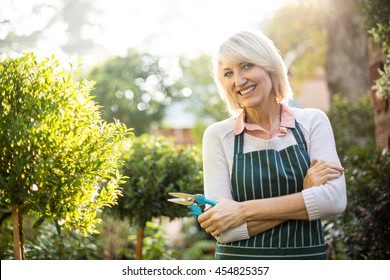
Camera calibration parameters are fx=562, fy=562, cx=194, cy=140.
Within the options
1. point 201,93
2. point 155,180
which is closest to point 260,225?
point 155,180

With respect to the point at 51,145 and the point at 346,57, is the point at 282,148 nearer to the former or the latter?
the point at 51,145

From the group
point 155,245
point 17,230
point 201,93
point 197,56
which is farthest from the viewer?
point 201,93

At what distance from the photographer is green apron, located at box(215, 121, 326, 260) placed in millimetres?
1938

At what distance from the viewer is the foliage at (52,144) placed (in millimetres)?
2289

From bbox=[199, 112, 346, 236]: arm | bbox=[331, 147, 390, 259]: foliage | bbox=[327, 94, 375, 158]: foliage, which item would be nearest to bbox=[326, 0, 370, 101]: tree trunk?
bbox=[327, 94, 375, 158]: foliage

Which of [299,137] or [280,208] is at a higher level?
[299,137]

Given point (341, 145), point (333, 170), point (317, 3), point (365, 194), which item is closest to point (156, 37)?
point (341, 145)

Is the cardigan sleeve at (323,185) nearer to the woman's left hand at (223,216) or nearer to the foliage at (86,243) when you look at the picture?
the woman's left hand at (223,216)

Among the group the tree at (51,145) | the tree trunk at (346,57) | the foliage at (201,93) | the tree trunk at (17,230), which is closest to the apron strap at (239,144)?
the tree at (51,145)

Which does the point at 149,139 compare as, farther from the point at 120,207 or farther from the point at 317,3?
the point at 317,3

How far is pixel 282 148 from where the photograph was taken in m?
2.01

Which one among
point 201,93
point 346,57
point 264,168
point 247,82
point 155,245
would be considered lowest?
point 155,245

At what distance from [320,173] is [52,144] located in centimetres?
109
